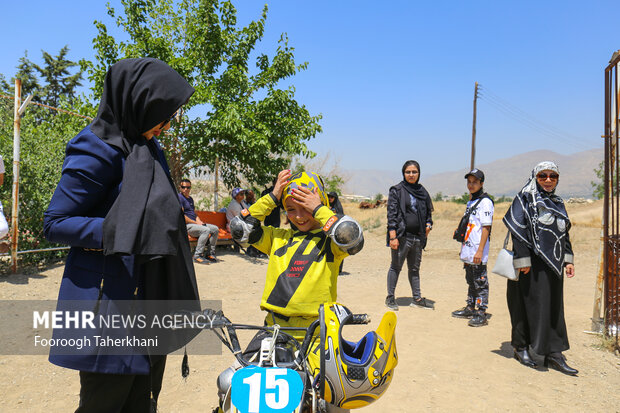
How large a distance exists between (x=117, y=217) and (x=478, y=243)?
5.42 meters

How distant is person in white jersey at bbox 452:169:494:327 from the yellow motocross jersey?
4093 millimetres

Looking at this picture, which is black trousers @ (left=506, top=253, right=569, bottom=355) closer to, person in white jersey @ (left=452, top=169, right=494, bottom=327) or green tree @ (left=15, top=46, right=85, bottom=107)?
person in white jersey @ (left=452, top=169, right=494, bottom=327)

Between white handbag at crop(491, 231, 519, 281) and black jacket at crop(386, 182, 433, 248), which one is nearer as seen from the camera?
white handbag at crop(491, 231, 519, 281)

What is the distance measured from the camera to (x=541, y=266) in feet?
15.1

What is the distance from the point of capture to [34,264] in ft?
26.6

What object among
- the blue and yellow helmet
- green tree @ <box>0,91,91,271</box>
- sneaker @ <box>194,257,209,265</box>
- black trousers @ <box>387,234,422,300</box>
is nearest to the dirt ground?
black trousers @ <box>387,234,422,300</box>

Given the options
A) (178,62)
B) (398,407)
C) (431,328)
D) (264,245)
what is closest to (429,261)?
(431,328)

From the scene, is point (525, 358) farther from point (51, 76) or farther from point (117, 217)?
point (51, 76)

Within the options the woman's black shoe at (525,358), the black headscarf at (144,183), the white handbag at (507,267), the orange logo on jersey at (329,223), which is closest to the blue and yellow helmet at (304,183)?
the orange logo on jersey at (329,223)

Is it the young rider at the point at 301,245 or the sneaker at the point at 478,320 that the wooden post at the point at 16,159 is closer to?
the young rider at the point at 301,245

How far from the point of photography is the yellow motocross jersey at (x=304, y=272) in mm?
2377

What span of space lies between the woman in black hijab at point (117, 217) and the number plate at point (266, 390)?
0.54 meters

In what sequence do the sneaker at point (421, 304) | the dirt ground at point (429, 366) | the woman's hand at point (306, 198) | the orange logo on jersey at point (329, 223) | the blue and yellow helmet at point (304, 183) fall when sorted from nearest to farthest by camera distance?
the orange logo on jersey at point (329, 223) < the woman's hand at point (306, 198) < the blue and yellow helmet at point (304, 183) < the dirt ground at point (429, 366) < the sneaker at point (421, 304)

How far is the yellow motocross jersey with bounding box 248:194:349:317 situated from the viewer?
7.80ft
